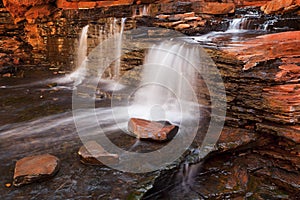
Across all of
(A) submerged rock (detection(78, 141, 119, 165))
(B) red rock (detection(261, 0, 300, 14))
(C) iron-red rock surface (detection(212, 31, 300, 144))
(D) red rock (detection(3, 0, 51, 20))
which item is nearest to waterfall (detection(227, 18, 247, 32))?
(B) red rock (detection(261, 0, 300, 14))

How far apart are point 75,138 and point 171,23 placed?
4.96 metres

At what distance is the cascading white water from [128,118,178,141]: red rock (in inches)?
26.9

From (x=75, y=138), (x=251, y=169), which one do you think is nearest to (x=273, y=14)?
(x=251, y=169)

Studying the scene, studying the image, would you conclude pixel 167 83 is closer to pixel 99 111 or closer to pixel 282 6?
pixel 99 111

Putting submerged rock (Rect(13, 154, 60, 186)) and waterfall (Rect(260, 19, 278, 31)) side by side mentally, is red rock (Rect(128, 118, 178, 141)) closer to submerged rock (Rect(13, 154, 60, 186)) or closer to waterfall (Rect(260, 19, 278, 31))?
submerged rock (Rect(13, 154, 60, 186))

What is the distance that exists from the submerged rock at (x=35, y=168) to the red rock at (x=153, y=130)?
59.0 inches

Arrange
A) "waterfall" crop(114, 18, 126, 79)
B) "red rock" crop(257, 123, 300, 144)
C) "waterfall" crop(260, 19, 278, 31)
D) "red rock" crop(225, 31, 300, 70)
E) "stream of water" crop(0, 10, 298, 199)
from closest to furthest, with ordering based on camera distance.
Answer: "stream of water" crop(0, 10, 298, 199)
"red rock" crop(257, 123, 300, 144)
"red rock" crop(225, 31, 300, 70)
"waterfall" crop(260, 19, 278, 31)
"waterfall" crop(114, 18, 126, 79)

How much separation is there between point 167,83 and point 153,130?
262cm

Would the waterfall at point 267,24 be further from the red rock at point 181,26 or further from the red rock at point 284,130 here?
the red rock at point 284,130

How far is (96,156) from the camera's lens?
152 inches

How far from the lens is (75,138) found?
4.81 metres

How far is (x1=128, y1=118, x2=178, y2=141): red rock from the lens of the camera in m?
4.43

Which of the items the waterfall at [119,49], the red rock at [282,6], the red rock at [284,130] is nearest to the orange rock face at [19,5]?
the waterfall at [119,49]

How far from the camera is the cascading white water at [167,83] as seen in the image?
5.86m
